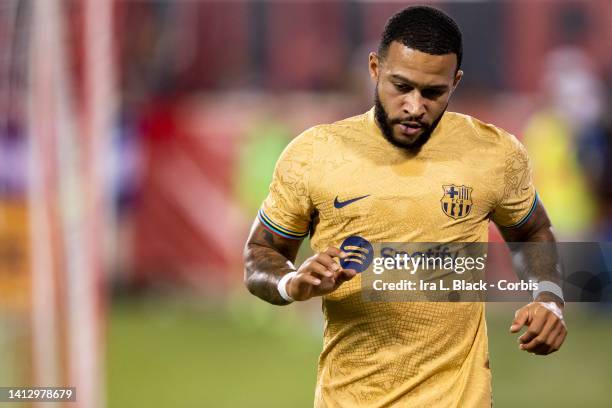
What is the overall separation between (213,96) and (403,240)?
1356 cm

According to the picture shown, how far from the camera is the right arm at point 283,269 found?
13.9 feet

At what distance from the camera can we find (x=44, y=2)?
22.5 feet

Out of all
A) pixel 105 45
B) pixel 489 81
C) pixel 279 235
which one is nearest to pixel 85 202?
pixel 105 45

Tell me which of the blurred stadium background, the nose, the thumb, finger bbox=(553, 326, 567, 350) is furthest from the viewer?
the blurred stadium background

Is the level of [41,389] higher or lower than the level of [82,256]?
lower

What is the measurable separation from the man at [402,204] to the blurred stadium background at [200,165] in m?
2.44

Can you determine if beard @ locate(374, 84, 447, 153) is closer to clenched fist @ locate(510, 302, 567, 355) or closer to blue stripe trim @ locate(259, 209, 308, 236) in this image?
blue stripe trim @ locate(259, 209, 308, 236)

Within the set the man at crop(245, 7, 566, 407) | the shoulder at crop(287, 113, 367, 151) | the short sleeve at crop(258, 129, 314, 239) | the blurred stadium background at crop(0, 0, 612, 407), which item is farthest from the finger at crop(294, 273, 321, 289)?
the blurred stadium background at crop(0, 0, 612, 407)

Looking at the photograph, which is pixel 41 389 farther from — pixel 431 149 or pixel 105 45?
pixel 431 149

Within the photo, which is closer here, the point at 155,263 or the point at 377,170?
the point at 377,170

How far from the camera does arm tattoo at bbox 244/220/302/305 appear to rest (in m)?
4.72

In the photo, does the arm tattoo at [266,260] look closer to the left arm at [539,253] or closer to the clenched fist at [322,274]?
the clenched fist at [322,274]

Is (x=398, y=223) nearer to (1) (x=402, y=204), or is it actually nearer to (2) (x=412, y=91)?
(1) (x=402, y=204)

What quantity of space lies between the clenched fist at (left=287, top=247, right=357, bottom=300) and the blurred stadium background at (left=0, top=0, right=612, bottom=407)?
2817mm
